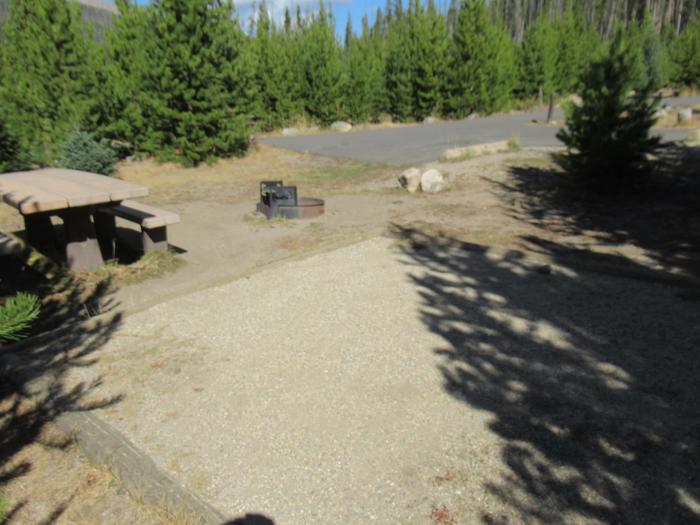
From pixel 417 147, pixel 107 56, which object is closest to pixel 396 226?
pixel 417 147

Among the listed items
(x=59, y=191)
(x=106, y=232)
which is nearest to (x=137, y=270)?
(x=59, y=191)

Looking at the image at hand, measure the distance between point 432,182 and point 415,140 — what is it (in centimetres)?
740

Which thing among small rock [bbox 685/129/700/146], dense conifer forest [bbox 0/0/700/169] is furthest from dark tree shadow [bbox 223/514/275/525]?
small rock [bbox 685/129/700/146]

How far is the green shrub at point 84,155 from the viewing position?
31.4 ft

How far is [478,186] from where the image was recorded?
9.61m

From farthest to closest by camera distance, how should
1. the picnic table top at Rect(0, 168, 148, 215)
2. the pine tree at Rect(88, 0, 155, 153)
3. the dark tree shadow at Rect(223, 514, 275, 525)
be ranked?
the pine tree at Rect(88, 0, 155, 153)
the picnic table top at Rect(0, 168, 148, 215)
the dark tree shadow at Rect(223, 514, 275, 525)

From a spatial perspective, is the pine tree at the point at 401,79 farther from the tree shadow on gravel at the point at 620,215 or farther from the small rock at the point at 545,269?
the small rock at the point at 545,269

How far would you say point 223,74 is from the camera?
1242 cm

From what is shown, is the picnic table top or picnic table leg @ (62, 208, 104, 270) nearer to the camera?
the picnic table top

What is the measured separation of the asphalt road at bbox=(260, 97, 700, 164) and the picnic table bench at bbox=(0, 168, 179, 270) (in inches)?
295

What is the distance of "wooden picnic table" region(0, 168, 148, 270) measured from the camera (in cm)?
478

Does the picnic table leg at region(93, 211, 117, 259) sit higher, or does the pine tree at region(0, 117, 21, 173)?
the pine tree at region(0, 117, 21, 173)

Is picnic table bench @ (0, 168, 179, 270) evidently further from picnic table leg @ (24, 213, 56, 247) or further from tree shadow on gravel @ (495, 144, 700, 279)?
tree shadow on gravel @ (495, 144, 700, 279)

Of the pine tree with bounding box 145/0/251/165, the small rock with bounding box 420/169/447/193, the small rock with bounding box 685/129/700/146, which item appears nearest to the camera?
Result: the small rock with bounding box 420/169/447/193
